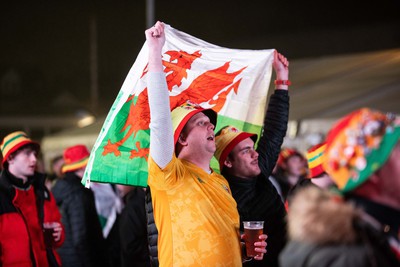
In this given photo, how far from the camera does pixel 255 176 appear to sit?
546 cm

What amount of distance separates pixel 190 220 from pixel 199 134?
55 cm

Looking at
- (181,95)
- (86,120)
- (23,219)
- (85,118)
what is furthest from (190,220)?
(86,120)

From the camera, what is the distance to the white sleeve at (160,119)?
4320 mm

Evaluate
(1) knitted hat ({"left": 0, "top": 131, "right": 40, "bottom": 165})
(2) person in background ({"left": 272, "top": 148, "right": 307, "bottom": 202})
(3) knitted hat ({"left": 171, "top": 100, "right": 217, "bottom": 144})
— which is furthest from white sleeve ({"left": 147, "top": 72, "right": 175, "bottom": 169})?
(2) person in background ({"left": 272, "top": 148, "right": 307, "bottom": 202})

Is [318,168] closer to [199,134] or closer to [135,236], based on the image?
[199,134]

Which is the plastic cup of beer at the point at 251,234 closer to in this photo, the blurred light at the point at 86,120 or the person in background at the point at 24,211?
the person in background at the point at 24,211

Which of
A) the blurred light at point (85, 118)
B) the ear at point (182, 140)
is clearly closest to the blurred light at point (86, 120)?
the blurred light at point (85, 118)

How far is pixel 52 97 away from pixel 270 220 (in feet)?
145

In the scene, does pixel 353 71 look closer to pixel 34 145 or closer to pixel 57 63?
pixel 34 145

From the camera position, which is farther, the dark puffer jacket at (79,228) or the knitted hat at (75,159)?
the knitted hat at (75,159)

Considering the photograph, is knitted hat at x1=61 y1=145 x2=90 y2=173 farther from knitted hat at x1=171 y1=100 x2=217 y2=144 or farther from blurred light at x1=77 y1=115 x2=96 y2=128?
blurred light at x1=77 y1=115 x2=96 y2=128

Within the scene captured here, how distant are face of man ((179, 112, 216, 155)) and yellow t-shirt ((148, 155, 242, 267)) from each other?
7.3 inches

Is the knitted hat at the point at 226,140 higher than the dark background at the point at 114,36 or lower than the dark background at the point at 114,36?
lower

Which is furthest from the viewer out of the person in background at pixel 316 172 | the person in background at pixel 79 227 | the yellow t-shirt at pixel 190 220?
the person in background at pixel 79 227
